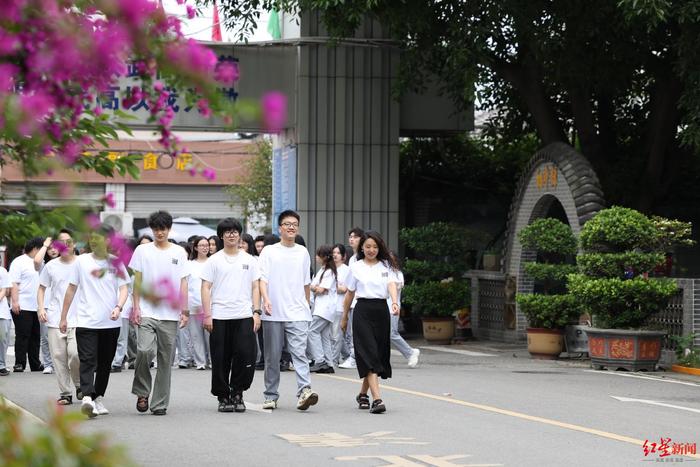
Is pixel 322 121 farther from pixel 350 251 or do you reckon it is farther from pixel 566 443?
pixel 566 443

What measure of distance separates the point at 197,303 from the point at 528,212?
7.77m

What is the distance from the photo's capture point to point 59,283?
13922 mm

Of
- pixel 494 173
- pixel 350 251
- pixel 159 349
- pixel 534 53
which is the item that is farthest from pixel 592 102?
pixel 159 349

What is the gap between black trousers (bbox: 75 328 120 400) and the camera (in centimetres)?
1208

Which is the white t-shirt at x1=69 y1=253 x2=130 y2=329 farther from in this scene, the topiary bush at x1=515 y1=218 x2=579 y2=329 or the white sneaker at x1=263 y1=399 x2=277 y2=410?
the topiary bush at x1=515 y1=218 x2=579 y2=329

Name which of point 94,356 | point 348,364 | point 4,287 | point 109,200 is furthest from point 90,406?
point 109,200

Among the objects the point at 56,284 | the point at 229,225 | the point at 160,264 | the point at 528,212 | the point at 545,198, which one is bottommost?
the point at 56,284

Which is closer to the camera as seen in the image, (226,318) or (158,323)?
(158,323)

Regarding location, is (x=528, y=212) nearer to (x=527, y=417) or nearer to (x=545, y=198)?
(x=545, y=198)

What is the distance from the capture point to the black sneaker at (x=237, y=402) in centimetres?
1238

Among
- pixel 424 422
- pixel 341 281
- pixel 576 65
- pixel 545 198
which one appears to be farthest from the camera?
pixel 576 65

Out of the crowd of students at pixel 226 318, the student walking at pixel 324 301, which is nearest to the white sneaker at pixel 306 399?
the crowd of students at pixel 226 318

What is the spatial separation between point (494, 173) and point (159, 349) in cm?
1828

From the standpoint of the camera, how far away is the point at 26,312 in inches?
723
